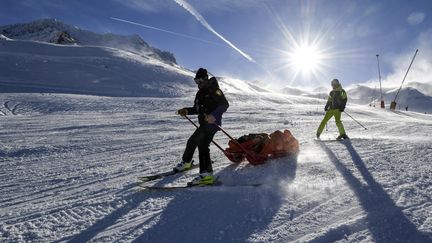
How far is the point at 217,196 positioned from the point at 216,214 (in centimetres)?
65

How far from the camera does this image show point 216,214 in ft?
16.1

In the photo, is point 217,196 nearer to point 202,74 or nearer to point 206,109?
point 206,109

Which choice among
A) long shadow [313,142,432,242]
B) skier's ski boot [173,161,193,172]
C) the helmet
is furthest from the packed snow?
the helmet

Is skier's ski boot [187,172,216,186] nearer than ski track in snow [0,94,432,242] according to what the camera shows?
No

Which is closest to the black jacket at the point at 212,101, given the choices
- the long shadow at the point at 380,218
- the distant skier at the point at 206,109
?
the distant skier at the point at 206,109

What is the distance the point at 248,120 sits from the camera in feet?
55.3

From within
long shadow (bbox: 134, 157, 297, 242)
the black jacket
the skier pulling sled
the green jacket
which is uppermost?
the green jacket

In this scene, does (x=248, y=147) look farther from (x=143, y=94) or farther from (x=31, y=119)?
(x=143, y=94)

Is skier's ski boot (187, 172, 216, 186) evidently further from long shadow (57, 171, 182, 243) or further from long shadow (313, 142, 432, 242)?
long shadow (313, 142, 432, 242)

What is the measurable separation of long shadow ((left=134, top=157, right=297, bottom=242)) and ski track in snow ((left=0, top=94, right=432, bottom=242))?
1 centimetres

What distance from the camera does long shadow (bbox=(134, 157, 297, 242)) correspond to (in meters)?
4.36

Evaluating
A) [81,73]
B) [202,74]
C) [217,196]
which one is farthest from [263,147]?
[81,73]

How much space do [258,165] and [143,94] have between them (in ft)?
73.1

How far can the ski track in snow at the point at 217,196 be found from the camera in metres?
4.38
